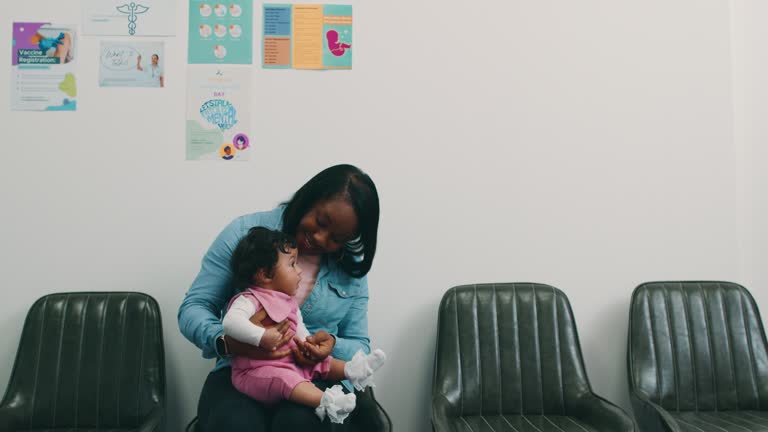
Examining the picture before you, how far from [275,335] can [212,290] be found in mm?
365

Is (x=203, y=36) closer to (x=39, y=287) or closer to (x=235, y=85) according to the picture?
(x=235, y=85)

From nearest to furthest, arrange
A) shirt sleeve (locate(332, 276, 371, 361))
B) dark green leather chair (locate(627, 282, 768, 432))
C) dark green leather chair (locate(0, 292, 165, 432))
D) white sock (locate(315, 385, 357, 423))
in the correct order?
white sock (locate(315, 385, 357, 423)) → shirt sleeve (locate(332, 276, 371, 361)) → dark green leather chair (locate(0, 292, 165, 432)) → dark green leather chair (locate(627, 282, 768, 432))

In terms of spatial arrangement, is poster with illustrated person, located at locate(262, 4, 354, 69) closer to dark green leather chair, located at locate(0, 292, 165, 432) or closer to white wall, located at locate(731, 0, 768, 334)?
dark green leather chair, located at locate(0, 292, 165, 432)

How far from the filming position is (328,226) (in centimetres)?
167

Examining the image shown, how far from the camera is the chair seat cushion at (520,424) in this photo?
6.46 ft

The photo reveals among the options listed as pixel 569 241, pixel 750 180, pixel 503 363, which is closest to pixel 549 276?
pixel 569 241

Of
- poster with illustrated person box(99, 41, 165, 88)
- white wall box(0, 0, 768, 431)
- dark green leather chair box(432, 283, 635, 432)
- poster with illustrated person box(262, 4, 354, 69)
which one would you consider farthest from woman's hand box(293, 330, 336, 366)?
poster with illustrated person box(99, 41, 165, 88)

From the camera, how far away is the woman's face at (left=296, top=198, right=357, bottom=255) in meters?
1.66

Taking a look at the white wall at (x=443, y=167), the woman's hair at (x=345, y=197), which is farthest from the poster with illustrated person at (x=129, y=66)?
the woman's hair at (x=345, y=197)

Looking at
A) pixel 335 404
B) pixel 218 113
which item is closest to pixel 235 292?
pixel 335 404

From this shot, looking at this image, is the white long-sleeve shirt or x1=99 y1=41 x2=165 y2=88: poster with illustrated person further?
x1=99 y1=41 x2=165 y2=88: poster with illustrated person

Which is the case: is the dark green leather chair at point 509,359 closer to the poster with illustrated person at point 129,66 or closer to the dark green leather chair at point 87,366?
the dark green leather chair at point 87,366

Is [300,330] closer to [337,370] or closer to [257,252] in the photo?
[337,370]

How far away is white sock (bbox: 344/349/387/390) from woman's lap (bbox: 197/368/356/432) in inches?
5.9
